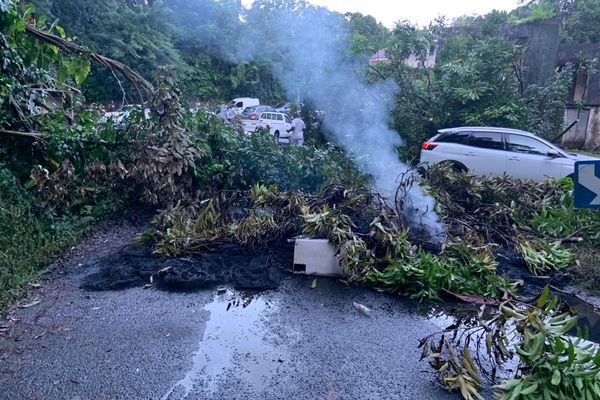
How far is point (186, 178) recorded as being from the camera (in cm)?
749

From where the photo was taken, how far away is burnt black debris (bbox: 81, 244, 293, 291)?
5.38m

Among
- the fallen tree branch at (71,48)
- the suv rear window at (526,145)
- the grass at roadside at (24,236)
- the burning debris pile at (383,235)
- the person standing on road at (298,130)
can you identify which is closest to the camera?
the grass at roadside at (24,236)

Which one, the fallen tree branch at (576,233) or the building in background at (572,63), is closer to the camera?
the fallen tree branch at (576,233)

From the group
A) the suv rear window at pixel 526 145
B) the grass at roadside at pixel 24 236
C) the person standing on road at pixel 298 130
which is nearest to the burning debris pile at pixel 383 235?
the grass at roadside at pixel 24 236

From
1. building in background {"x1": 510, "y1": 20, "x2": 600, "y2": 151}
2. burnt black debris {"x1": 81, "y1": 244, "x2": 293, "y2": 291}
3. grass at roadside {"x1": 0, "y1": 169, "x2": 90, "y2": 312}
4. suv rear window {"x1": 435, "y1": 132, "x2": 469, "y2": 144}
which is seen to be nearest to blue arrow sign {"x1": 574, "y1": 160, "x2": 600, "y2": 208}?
burnt black debris {"x1": 81, "y1": 244, "x2": 293, "y2": 291}

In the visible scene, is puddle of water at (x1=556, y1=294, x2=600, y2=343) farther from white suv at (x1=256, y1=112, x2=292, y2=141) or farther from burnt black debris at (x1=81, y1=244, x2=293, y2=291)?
white suv at (x1=256, y1=112, x2=292, y2=141)

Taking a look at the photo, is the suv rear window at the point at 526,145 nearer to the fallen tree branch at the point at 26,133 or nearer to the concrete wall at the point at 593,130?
the fallen tree branch at the point at 26,133

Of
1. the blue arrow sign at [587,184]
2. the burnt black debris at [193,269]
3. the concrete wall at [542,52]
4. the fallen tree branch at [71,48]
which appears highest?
the concrete wall at [542,52]

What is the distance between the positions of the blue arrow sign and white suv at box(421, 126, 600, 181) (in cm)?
597

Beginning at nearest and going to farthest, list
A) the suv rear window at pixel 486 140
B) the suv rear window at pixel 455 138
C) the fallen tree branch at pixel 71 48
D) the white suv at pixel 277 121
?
the fallen tree branch at pixel 71 48 → the suv rear window at pixel 486 140 → the suv rear window at pixel 455 138 → the white suv at pixel 277 121

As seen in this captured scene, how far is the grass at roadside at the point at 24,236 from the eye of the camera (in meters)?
5.12

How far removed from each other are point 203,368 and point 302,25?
953 centimetres

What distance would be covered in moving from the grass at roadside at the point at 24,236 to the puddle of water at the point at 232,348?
2256mm

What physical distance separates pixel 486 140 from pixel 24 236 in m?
9.12
